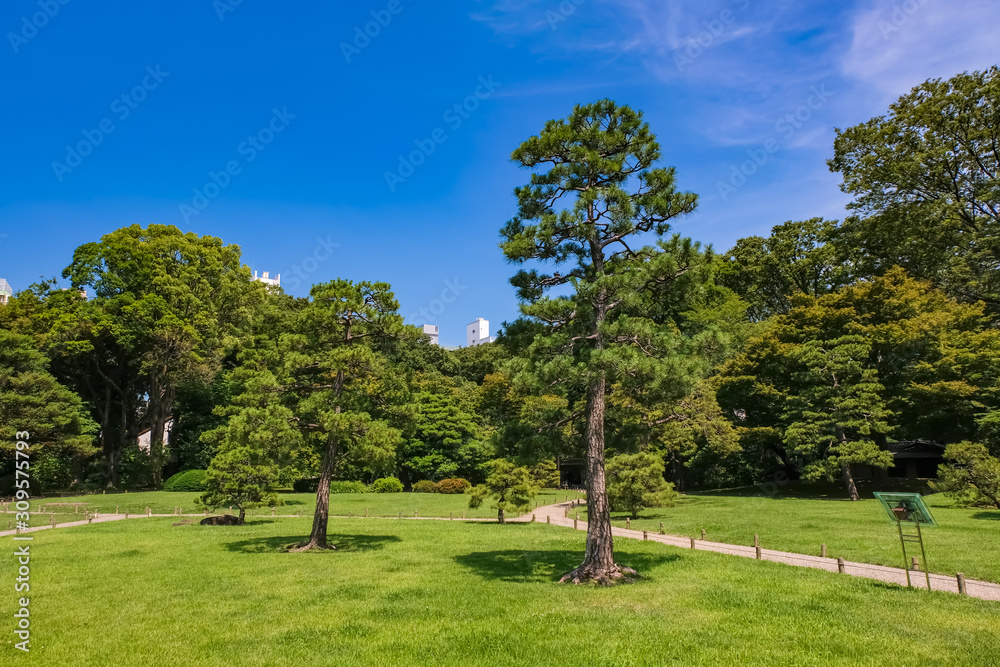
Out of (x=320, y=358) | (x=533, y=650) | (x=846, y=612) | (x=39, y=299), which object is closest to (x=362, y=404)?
A: (x=320, y=358)

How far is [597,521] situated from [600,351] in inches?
152

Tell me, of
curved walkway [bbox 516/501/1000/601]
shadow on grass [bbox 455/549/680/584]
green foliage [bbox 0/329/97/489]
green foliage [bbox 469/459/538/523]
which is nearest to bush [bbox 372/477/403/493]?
green foliage [bbox 0/329/97/489]

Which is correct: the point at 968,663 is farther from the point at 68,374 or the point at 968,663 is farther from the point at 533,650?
the point at 68,374

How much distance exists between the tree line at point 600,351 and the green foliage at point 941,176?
149mm

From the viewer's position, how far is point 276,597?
1108 centimetres

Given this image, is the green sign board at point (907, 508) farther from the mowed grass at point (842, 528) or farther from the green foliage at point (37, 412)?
the green foliage at point (37, 412)

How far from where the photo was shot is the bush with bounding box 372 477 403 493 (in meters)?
44.9

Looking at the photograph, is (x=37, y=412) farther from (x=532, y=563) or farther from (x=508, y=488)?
(x=532, y=563)

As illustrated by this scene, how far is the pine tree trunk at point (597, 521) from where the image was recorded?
1220 cm

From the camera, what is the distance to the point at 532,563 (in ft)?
48.6

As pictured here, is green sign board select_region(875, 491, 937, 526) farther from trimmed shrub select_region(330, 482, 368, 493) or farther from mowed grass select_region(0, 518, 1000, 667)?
trimmed shrub select_region(330, 482, 368, 493)

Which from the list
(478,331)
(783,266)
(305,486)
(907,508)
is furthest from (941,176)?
(478,331)

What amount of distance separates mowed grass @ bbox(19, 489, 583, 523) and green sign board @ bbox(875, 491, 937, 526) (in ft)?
75.5

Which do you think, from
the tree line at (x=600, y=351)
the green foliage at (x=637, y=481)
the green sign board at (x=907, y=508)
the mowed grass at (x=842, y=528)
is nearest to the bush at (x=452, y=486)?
the tree line at (x=600, y=351)
